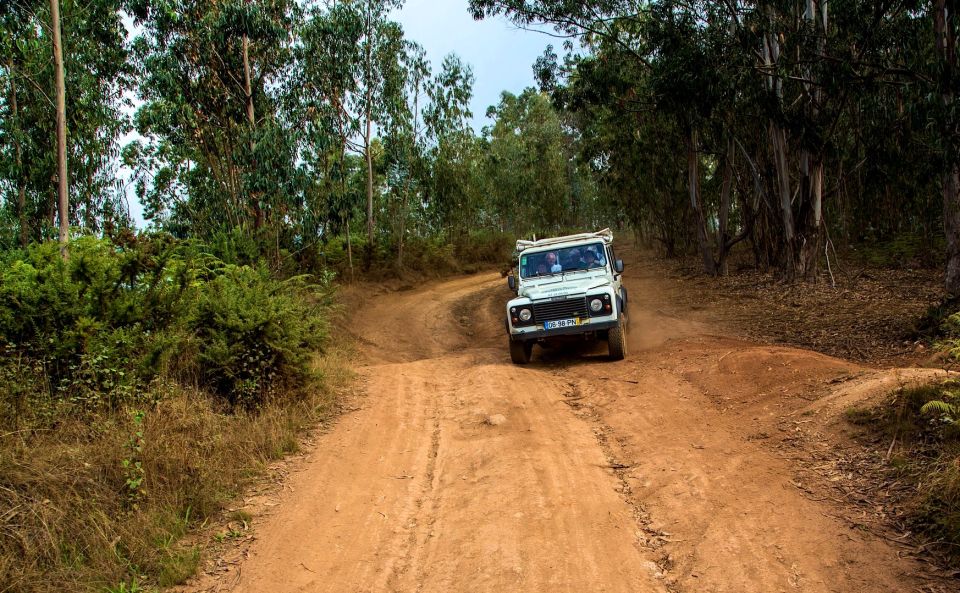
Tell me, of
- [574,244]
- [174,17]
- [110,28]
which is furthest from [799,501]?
[110,28]

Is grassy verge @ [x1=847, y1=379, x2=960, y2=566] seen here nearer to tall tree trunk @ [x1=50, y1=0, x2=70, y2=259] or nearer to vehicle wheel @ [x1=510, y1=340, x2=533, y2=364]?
vehicle wheel @ [x1=510, y1=340, x2=533, y2=364]

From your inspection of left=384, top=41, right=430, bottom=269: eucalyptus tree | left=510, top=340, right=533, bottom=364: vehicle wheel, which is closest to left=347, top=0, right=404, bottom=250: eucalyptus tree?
left=384, top=41, right=430, bottom=269: eucalyptus tree

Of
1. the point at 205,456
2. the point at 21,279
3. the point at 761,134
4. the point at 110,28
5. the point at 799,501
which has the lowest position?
the point at 799,501

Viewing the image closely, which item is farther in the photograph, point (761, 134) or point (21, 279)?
point (761, 134)

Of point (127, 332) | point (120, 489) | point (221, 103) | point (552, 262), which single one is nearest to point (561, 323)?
point (552, 262)

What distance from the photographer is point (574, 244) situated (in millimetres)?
11500

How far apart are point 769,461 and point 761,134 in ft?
55.4

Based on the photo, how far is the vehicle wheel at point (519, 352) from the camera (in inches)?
408

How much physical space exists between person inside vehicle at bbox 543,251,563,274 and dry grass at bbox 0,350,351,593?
618 cm

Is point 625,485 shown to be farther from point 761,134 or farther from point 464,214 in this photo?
point 464,214

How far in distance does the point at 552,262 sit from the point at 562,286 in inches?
36.3

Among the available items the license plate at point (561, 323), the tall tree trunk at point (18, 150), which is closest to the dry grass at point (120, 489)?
the license plate at point (561, 323)

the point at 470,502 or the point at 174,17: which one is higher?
the point at 174,17

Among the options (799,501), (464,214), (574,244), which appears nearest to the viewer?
(799,501)
